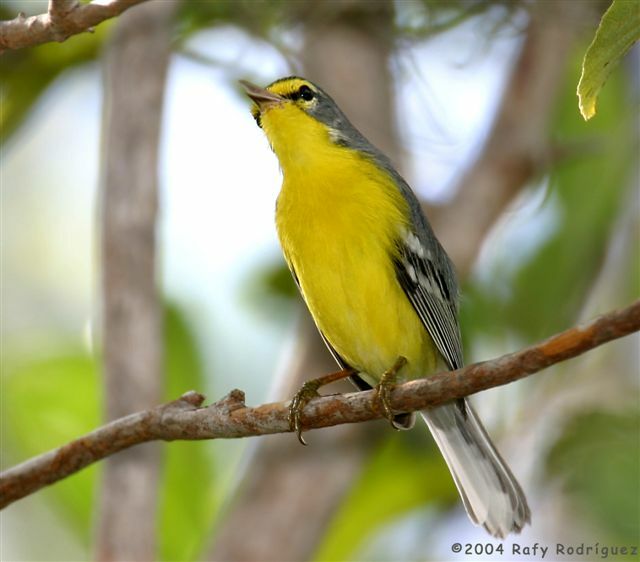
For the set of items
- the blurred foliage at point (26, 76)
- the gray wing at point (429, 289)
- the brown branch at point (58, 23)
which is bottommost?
the gray wing at point (429, 289)

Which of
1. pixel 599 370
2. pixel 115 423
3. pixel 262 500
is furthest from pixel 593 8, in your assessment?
pixel 115 423

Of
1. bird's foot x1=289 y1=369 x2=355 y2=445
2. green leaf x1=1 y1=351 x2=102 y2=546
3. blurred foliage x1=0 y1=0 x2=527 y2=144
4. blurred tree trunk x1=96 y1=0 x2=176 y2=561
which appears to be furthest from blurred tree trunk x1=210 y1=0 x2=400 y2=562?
bird's foot x1=289 y1=369 x2=355 y2=445

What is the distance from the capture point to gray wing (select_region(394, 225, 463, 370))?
408 cm

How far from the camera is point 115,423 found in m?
3.31

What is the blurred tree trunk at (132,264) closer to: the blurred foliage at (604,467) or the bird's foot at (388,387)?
the bird's foot at (388,387)

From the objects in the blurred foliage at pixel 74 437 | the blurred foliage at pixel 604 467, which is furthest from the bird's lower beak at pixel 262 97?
the blurred foliage at pixel 604 467

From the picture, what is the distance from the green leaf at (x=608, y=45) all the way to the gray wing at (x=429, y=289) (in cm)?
143

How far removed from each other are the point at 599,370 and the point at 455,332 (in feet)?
6.23

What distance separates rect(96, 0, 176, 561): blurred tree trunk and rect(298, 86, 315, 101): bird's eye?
2.95 ft

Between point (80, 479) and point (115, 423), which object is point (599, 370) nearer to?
point (80, 479)

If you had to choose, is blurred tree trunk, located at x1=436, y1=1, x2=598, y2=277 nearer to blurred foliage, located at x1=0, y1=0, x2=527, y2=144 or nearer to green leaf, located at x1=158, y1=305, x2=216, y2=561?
blurred foliage, located at x1=0, y1=0, x2=527, y2=144

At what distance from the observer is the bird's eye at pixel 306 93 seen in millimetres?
4410

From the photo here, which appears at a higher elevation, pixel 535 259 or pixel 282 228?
pixel 282 228

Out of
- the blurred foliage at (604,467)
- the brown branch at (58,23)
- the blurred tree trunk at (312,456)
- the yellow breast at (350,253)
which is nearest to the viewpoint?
the brown branch at (58,23)
